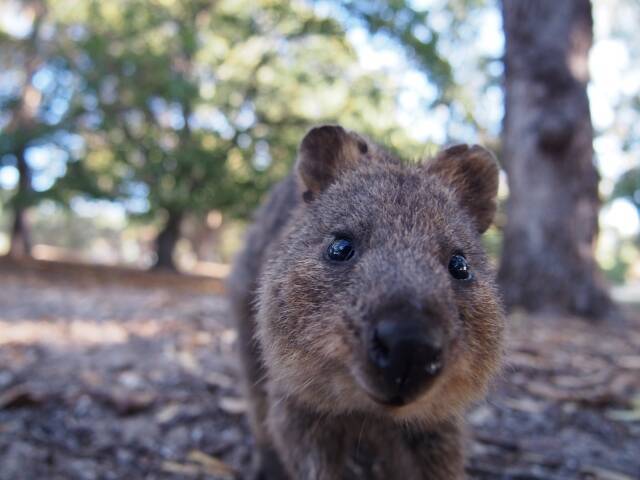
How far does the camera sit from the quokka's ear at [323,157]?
10.00 feet

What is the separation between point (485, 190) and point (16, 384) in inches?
157

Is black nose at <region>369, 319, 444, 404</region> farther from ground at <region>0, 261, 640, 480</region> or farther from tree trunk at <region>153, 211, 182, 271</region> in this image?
tree trunk at <region>153, 211, 182, 271</region>

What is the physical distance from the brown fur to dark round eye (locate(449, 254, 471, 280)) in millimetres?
47

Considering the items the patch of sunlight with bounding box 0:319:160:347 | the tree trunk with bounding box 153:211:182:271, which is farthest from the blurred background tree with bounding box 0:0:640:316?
the patch of sunlight with bounding box 0:319:160:347

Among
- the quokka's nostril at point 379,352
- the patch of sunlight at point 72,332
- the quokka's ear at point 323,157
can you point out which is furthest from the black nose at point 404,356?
the patch of sunlight at point 72,332

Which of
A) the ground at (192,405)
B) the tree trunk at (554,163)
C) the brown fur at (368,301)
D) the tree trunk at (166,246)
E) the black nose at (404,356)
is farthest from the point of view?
the tree trunk at (166,246)

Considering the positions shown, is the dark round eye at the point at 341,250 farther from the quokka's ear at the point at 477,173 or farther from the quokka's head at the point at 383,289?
the quokka's ear at the point at 477,173

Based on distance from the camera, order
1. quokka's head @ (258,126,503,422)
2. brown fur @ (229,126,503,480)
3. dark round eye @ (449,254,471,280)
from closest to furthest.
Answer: quokka's head @ (258,126,503,422)
brown fur @ (229,126,503,480)
dark round eye @ (449,254,471,280)

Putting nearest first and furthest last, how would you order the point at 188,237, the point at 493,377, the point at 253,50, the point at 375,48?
the point at 493,377 → the point at 375,48 → the point at 253,50 → the point at 188,237

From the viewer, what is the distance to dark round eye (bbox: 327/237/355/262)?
240 centimetres

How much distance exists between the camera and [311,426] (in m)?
2.63

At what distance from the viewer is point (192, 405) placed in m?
4.35

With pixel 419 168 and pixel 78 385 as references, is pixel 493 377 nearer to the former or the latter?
pixel 419 168

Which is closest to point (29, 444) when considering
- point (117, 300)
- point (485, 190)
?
point (485, 190)
